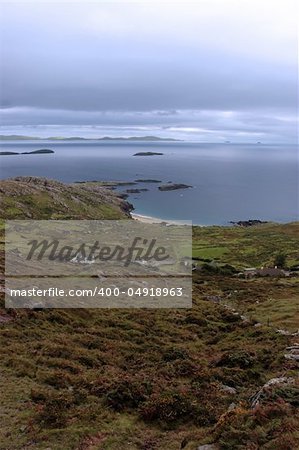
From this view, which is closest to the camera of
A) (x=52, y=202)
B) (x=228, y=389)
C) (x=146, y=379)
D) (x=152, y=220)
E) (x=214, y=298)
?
(x=228, y=389)

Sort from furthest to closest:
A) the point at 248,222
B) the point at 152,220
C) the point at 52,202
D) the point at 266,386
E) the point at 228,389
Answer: the point at 248,222 → the point at 152,220 → the point at 52,202 → the point at 228,389 → the point at 266,386

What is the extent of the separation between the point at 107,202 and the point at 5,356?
161148 millimetres

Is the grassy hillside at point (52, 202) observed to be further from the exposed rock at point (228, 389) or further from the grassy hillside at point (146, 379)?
the exposed rock at point (228, 389)

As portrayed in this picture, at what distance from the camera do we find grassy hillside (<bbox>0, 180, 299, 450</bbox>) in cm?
1394

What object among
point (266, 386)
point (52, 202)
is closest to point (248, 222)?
point (52, 202)

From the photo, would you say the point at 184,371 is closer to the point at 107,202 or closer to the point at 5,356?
the point at 5,356

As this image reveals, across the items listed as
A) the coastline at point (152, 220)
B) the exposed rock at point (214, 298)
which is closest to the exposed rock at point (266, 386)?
the exposed rock at point (214, 298)

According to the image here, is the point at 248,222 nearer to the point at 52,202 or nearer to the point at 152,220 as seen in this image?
the point at 152,220

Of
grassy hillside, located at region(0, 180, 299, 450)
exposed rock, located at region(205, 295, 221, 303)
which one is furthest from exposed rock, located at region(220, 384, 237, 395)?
exposed rock, located at region(205, 295, 221, 303)

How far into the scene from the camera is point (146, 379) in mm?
19422

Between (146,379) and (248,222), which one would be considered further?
(248,222)

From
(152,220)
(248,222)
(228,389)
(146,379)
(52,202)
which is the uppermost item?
(146,379)

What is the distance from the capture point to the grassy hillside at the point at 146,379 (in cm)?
1394

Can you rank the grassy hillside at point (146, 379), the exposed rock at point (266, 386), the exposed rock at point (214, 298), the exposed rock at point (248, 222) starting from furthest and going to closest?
1. the exposed rock at point (248, 222)
2. the exposed rock at point (214, 298)
3. the exposed rock at point (266, 386)
4. the grassy hillside at point (146, 379)
